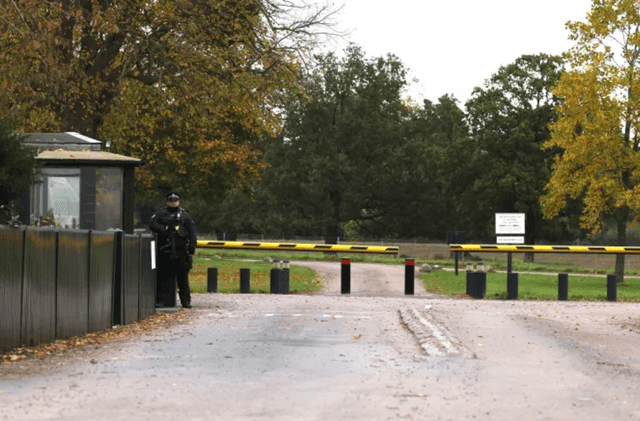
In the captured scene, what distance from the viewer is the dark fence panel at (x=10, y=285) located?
437 inches

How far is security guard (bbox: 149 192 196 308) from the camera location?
59.9ft

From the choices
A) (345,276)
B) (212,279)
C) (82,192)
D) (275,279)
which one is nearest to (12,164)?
(82,192)

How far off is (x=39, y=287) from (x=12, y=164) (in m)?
3.34

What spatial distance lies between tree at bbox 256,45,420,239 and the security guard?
53903mm

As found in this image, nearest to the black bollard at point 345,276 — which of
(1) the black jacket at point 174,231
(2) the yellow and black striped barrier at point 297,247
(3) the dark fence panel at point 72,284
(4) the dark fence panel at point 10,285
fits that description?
(2) the yellow and black striped barrier at point 297,247

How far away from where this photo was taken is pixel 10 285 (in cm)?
1129

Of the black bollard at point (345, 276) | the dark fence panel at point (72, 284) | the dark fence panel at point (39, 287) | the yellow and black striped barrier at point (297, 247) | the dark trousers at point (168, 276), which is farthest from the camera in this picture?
the yellow and black striped barrier at point (297, 247)

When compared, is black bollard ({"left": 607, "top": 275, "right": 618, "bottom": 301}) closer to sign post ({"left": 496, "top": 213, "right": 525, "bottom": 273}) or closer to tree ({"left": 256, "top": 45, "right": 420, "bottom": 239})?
sign post ({"left": 496, "top": 213, "right": 525, "bottom": 273})

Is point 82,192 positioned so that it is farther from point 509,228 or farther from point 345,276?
point 509,228

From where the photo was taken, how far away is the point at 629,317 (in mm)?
19266

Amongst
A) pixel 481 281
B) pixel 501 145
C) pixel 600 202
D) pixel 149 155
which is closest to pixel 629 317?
pixel 481 281

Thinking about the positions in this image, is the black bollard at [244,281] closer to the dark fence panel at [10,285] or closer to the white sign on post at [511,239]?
the white sign on post at [511,239]

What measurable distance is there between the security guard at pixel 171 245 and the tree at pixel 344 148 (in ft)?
177

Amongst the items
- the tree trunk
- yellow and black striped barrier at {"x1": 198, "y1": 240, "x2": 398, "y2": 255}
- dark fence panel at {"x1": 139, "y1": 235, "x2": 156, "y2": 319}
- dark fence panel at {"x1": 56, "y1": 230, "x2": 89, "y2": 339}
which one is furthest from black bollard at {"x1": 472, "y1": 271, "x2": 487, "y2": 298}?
dark fence panel at {"x1": 56, "y1": 230, "x2": 89, "y2": 339}
